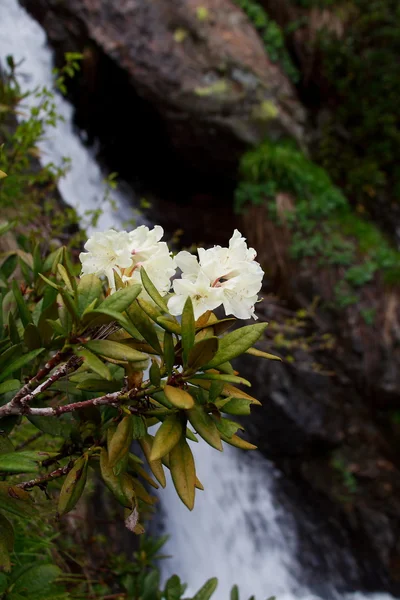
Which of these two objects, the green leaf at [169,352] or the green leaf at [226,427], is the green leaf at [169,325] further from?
the green leaf at [226,427]

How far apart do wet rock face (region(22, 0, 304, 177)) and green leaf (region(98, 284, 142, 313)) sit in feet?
14.1

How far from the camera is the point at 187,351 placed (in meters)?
0.81

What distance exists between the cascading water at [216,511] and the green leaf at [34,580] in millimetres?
2176

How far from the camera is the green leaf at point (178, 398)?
2.45 ft

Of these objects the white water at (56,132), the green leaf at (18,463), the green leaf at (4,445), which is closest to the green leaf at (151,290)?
the green leaf at (18,463)

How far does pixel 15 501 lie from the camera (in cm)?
94

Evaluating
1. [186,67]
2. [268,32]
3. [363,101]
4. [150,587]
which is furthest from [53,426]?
[363,101]

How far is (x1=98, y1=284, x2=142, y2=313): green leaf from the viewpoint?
2.53ft

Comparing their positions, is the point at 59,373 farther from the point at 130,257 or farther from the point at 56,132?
the point at 56,132

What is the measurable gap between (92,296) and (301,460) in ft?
13.0

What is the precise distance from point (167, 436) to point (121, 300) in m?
0.25

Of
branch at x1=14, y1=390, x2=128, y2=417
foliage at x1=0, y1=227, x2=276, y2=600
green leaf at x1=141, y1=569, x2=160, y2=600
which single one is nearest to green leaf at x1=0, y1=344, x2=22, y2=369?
foliage at x1=0, y1=227, x2=276, y2=600

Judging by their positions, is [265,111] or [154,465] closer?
[154,465]

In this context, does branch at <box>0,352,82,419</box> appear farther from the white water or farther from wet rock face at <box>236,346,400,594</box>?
wet rock face at <box>236,346,400,594</box>
